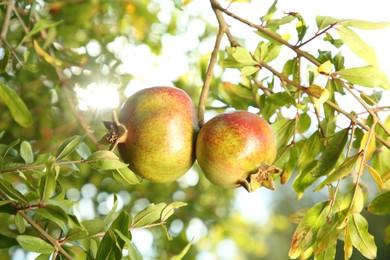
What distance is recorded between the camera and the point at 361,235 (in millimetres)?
1150

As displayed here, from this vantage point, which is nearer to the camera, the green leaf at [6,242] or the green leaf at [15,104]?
the green leaf at [6,242]

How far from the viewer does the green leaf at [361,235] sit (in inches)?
45.1

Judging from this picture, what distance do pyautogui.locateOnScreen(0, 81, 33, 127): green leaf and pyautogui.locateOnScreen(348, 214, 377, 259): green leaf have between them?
84cm

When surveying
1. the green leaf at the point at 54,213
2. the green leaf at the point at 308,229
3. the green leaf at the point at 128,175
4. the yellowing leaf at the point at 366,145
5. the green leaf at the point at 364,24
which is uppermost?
the green leaf at the point at 364,24

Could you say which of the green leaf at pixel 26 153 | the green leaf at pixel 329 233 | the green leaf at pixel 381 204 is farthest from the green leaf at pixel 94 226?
the green leaf at pixel 381 204

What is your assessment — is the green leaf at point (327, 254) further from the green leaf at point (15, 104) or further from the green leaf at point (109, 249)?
the green leaf at point (15, 104)

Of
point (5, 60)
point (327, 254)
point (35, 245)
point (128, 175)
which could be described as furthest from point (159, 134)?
point (5, 60)

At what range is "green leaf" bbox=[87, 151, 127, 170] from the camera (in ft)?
3.52

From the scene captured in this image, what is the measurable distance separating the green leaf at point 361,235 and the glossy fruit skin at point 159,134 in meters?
0.37

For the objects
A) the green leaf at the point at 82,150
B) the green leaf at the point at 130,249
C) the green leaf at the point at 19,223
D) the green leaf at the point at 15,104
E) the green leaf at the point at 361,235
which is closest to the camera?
the green leaf at the point at 130,249

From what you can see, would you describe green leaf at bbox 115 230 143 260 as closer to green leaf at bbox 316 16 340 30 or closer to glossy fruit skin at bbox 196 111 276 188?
glossy fruit skin at bbox 196 111 276 188

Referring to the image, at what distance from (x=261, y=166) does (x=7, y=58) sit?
0.75 meters

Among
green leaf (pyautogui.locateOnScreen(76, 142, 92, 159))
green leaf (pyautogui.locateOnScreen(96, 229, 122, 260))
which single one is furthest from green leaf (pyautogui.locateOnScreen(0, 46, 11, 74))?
green leaf (pyautogui.locateOnScreen(96, 229, 122, 260))

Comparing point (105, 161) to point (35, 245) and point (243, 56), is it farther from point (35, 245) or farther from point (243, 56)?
point (243, 56)
